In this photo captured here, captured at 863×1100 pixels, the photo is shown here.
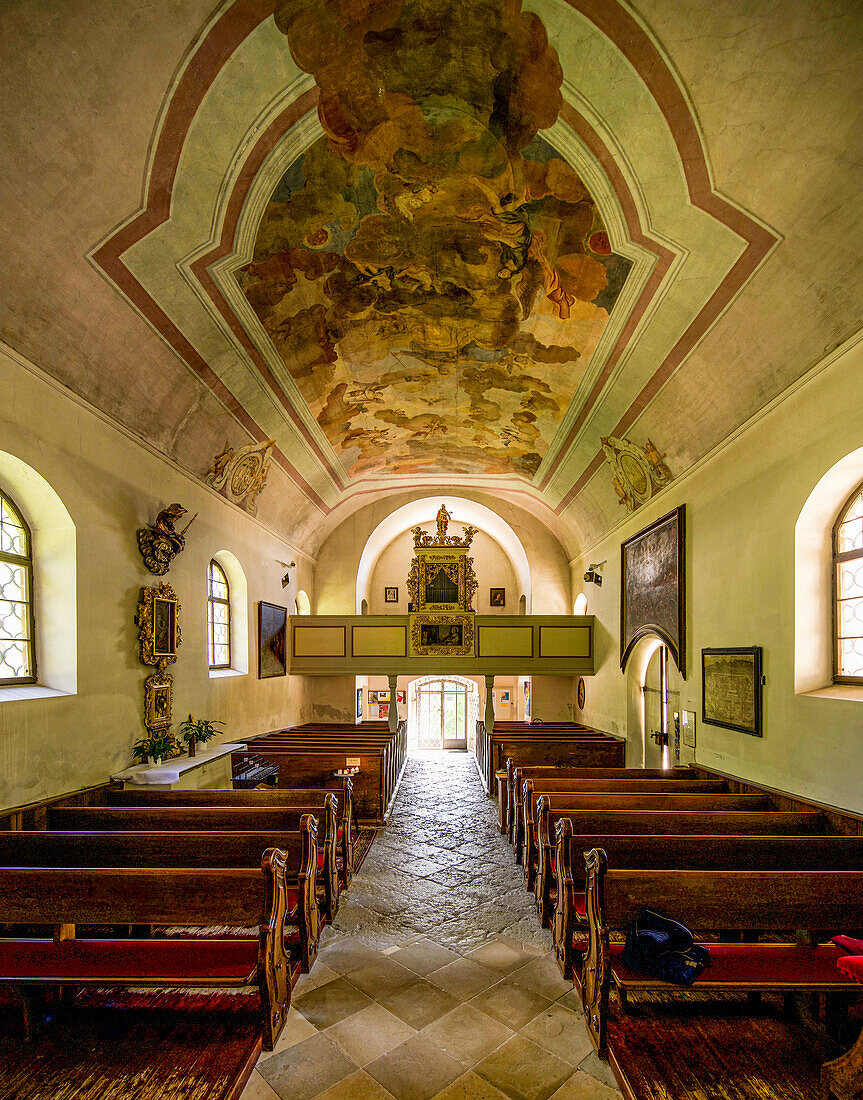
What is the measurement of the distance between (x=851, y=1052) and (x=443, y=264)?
25.0 feet

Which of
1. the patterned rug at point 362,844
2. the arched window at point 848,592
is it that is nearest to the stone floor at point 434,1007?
the patterned rug at point 362,844

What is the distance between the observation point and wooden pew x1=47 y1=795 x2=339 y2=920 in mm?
5336

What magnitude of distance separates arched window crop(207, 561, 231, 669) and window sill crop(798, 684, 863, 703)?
8.57 metres

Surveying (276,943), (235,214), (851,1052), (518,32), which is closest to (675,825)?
(851,1052)

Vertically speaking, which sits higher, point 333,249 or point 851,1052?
point 333,249

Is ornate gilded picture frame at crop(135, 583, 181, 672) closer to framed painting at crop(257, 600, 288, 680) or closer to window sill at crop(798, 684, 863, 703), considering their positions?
framed painting at crop(257, 600, 288, 680)

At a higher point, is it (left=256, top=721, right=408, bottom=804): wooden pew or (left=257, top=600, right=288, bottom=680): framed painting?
(left=257, top=600, right=288, bottom=680): framed painting

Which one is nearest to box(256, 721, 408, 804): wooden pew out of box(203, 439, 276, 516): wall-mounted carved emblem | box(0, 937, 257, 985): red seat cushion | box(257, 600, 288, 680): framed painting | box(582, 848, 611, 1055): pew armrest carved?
box(257, 600, 288, 680): framed painting

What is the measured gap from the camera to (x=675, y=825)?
539 centimetres

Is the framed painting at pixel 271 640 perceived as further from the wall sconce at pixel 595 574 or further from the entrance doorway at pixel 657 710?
the entrance doorway at pixel 657 710

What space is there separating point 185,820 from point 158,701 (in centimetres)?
276

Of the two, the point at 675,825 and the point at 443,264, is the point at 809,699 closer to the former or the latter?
the point at 675,825

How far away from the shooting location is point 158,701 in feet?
25.7

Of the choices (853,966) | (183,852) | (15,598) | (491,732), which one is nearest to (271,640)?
(491,732)
